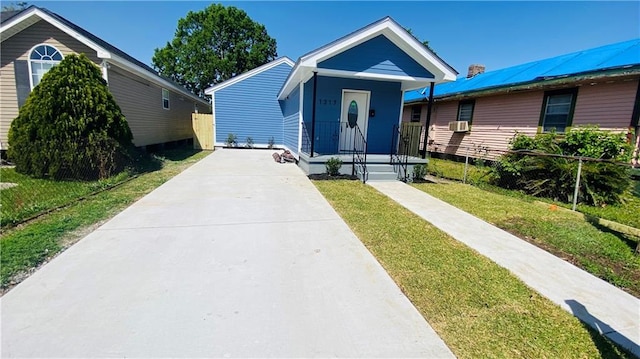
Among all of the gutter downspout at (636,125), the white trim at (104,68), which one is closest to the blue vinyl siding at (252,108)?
the white trim at (104,68)

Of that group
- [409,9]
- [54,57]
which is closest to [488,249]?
[54,57]

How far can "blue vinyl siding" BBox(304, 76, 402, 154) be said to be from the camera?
9.63m

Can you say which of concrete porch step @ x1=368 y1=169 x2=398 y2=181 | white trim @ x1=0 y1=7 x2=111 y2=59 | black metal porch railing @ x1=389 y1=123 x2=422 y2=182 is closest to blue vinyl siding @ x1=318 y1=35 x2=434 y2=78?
black metal porch railing @ x1=389 y1=123 x2=422 y2=182

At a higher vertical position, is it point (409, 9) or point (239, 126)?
point (409, 9)

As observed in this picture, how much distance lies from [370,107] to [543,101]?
634cm

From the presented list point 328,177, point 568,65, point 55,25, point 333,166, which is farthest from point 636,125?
point 55,25

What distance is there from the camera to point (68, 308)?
2180mm

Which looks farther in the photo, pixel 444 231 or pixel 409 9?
pixel 409 9

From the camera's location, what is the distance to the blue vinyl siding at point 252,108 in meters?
16.0

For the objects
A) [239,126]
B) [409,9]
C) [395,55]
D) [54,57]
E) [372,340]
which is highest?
[409,9]

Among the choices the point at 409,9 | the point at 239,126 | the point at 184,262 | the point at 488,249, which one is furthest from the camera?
the point at 239,126

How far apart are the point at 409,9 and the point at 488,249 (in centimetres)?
1428

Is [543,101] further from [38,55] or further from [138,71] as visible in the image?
[38,55]

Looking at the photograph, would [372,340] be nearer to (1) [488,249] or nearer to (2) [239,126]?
(1) [488,249]
